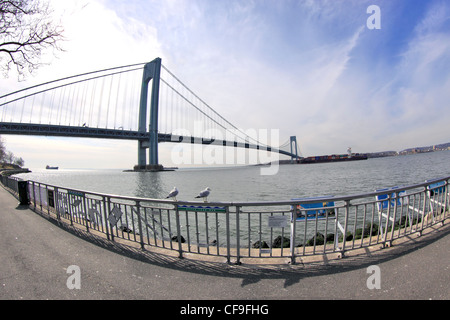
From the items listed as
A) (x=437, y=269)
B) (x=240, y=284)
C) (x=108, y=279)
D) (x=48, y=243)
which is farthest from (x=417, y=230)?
(x=48, y=243)

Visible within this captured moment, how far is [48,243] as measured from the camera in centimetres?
427

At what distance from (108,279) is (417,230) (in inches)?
206

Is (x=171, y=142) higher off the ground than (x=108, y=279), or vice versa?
(x=171, y=142)

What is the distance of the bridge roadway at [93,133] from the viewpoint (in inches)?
1855

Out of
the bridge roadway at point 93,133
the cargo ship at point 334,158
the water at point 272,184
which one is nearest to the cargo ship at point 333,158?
the cargo ship at point 334,158

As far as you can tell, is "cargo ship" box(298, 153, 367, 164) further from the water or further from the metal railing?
the metal railing

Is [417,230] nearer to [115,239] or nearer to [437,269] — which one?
[437,269]

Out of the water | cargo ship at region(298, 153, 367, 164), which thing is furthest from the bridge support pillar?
cargo ship at region(298, 153, 367, 164)

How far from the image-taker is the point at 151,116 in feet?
184

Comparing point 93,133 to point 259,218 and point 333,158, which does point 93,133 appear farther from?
point 333,158

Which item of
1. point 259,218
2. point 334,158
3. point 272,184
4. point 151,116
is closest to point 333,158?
point 334,158

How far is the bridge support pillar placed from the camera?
56.4 metres

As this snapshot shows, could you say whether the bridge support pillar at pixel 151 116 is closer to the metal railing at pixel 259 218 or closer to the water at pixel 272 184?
the water at pixel 272 184
